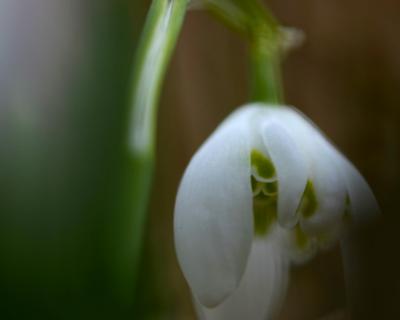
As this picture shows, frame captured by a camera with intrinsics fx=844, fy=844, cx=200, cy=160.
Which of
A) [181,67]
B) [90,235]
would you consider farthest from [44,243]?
[181,67]

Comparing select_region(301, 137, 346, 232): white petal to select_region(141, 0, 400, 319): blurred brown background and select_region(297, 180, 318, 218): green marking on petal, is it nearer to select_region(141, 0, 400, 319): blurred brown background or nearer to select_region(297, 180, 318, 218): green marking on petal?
select_region(297, 180, 318, 218): green marking on petal

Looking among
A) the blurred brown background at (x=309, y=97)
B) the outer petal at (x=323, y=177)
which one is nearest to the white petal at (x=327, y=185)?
the outer petal at (x=323, y=177)

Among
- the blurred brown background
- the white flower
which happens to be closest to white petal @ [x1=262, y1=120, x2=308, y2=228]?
the white flower

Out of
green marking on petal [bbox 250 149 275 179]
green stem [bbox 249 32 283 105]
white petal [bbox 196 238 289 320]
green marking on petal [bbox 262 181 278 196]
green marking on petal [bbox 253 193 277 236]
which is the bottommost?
white petal [bbox 196 238 289 320]

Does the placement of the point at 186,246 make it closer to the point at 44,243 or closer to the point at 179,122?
the point at 44,243

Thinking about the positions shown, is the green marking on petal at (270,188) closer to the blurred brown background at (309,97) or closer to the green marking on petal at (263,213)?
the green marking on petal at (263,213)

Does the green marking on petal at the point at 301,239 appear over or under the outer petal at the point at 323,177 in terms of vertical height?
under
